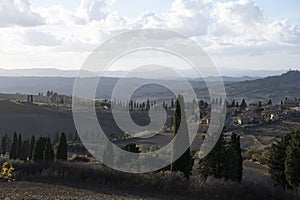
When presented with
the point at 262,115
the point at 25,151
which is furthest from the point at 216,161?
the point at 262,115

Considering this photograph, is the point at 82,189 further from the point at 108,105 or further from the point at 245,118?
the point at 108,105

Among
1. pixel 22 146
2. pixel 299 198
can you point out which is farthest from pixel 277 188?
pixel 22 146

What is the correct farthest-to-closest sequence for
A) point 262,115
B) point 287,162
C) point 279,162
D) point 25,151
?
point 262,115 < point 25,151 < point 279,162 < point 287,162

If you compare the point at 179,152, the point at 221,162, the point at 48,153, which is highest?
the point at 179,152

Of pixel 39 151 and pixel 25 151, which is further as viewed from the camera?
pixel 25 151

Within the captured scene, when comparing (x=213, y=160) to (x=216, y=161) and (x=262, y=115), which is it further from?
(x=262, y=115)

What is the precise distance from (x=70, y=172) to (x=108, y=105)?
228 feet

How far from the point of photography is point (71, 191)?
757 inches

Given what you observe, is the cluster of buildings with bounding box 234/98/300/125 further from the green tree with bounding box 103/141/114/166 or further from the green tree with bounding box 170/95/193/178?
the green tree with bounding box 170/95/193/178

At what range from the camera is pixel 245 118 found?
65625 mm

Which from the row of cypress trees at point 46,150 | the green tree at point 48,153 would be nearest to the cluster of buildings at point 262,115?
the row of cypress trees at point 46,150

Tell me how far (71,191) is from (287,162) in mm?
10313

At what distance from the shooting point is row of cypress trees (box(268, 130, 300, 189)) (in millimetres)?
20109

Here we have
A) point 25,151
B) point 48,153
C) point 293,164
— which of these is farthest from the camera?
Result: point 25,151
